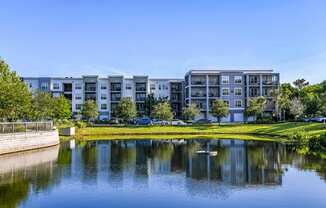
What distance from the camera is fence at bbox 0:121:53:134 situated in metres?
35.0

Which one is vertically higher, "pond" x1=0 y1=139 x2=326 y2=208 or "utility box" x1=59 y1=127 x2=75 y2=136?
"utility box" x1=59 y1=127 x2=75 y2=136

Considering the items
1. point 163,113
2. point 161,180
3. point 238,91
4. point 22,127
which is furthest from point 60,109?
point 161,180

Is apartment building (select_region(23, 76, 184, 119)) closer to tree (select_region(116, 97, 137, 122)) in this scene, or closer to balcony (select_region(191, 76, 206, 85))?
balcony (select_region(191, 76, 206, 85))

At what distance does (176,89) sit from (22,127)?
7050cm

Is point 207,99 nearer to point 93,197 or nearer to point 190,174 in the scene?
point 190,174

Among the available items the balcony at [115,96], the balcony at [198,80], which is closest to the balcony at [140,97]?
the balcony at [115,96]

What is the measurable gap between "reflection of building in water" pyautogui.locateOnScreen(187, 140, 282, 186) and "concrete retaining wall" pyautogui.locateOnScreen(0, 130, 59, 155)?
1834cm

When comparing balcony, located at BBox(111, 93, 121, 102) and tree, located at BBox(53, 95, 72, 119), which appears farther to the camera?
balcony, located at BBox(111, 93, 121, 102)

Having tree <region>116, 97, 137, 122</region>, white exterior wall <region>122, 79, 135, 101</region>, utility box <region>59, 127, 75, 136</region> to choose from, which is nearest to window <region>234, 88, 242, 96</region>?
white exterior wall <region>122, 79, 135, 101</region>

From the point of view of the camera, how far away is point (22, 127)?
38.4 m

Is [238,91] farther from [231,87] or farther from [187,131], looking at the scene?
[187,131]

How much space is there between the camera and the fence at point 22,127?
115 feet

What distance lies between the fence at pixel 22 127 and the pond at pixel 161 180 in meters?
2.85

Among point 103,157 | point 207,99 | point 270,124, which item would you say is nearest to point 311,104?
point 270,124
